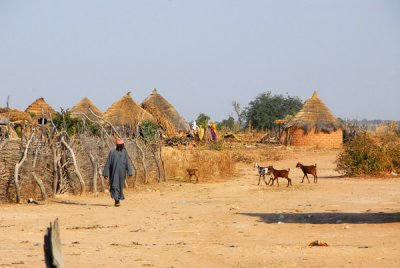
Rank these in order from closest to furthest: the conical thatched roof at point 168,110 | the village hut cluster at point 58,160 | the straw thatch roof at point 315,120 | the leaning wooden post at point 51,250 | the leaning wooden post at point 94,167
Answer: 1. the leaning wooden post at point 51,250
2. the village hut cluster at point 58,160
3. the leaning wooden post at point 94,167
4. the straw thatch roof at point 315,120
5. the conical thatched roof at point 168,110

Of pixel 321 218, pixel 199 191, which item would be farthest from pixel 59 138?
pixel 321 218

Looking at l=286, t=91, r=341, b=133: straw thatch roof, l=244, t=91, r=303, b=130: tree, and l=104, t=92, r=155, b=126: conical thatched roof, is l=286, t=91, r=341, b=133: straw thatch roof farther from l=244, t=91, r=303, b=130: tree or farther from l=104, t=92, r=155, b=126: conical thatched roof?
l=244, t=91, r=303, b=130: tree

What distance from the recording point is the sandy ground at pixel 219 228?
10.5m

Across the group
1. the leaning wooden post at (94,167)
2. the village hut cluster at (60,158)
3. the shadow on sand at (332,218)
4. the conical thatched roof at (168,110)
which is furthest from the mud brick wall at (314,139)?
the shadow on sand at (332,218)

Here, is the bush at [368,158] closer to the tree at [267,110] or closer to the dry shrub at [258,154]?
the dry shrub at [258,154]

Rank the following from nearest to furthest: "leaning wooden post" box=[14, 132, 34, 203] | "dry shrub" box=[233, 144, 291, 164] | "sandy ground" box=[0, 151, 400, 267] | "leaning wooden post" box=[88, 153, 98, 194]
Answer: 1. "sandy ground" box=[0, 151, 400, 267]
2. "leaning wooden post" box=[14, 132, 34, 203]
3. "leaning wooden post" box=[88, 153, 98, 194]
4. "dry shrub" box=[233, 144, 291, 164]

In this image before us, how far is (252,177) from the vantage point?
27141mm

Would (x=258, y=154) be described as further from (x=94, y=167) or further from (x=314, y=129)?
(x=94, y=167)

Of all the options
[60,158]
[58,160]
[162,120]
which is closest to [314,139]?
[162,120]

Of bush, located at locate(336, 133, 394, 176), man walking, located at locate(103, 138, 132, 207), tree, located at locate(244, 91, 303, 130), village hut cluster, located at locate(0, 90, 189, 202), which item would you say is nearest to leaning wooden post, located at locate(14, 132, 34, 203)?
village hut cluster, located at locate(0, 90, 189, 202)

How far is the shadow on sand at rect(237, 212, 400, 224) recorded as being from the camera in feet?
46.6

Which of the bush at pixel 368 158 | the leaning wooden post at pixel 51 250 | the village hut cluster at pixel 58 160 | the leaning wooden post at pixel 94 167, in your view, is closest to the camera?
the leaning wooden post at pixel 51 250

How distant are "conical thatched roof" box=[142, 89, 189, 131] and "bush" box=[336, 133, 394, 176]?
793 inches

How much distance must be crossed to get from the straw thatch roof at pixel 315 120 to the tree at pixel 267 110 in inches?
1070
